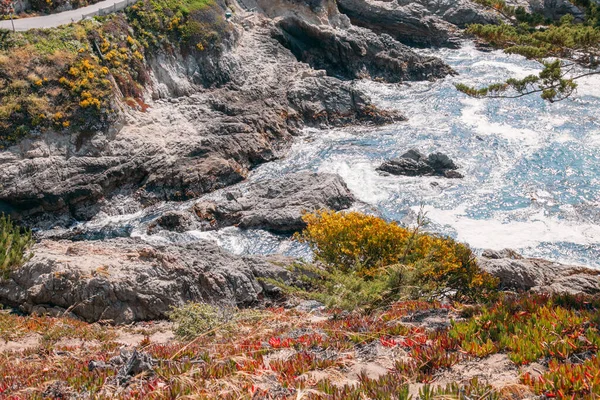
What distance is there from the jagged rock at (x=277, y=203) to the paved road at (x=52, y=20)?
16944 millimetres

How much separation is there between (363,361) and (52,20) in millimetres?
34652

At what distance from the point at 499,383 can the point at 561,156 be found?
101ft

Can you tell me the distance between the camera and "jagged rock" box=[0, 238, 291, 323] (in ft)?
47.6

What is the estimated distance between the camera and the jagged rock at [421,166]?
30984 millimetres

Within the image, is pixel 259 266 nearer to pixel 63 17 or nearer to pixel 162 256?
pixel 162 256

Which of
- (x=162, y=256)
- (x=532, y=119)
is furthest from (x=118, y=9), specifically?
(x=532, y=119)

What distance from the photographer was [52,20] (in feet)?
111

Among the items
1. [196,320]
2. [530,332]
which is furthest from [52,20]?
[530,332]

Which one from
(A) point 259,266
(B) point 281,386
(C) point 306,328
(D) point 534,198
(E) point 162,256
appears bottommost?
(D) point 534,198

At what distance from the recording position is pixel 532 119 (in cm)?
3825

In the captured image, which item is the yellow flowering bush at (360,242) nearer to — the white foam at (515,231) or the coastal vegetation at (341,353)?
the coastal vegetation at (341,353)

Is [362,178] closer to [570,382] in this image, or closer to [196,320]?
[196,320]

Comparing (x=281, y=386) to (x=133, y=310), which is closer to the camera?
(x=281, y=386)

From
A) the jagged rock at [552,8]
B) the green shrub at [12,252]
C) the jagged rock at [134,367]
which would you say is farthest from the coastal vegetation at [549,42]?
the jagged rock at [552,8]
